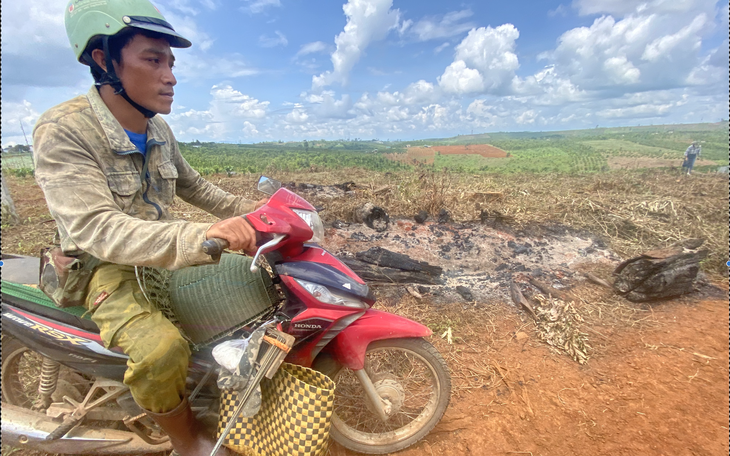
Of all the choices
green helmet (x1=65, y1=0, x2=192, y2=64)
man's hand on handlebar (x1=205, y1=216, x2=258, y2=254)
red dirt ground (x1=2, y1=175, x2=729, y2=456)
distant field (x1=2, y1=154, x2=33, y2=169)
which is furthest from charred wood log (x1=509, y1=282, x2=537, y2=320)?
distant field (x1=2, y1=154, x2=33, y2=169)

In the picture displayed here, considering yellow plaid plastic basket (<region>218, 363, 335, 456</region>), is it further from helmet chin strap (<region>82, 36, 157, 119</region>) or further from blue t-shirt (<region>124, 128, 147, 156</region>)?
helmet chin strap (<region>82, 36, 157, 119</region>)

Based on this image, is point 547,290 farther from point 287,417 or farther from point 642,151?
point 642,151

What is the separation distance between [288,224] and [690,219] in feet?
29.0

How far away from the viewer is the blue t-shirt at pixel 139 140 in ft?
6.22

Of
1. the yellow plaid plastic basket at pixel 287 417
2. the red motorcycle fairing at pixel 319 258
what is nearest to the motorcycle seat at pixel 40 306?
the yellow plaid plastic basket at pixel 287 417

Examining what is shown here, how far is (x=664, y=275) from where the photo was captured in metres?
4.16

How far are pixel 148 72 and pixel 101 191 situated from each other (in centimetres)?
70

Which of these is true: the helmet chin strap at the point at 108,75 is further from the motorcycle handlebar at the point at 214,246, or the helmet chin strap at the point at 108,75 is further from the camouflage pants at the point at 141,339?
the motorcycle handlebar at the point at 214,246

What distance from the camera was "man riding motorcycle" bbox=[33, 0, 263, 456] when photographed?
1440 millimetres

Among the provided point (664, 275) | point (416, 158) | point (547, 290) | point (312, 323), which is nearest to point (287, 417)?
point (312, 323)

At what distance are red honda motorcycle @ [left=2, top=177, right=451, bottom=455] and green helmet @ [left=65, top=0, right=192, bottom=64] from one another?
98 centimetres

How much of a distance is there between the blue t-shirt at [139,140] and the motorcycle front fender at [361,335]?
1621mm

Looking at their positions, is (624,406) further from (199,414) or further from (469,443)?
(199,414)

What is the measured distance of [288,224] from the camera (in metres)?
1.51
